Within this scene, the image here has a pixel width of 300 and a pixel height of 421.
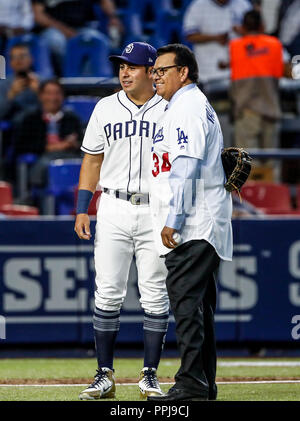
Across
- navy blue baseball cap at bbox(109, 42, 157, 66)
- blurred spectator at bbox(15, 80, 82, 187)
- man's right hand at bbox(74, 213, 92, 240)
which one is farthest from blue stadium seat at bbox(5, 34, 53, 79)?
man's right hand at bbox(74, 213, 92, 240)

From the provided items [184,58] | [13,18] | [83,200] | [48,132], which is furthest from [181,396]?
[13,18]

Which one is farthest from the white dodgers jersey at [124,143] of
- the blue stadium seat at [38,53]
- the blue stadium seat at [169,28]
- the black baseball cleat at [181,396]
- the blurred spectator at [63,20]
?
the blue stadium seat at [169,28]

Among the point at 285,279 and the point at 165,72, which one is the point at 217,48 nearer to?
the point at 285,279

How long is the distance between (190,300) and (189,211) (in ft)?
1.61

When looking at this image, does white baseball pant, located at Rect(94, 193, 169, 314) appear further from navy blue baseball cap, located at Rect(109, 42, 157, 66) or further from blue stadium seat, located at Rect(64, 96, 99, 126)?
blue stadium seat, located at Rect(64, 96, 99, 126)

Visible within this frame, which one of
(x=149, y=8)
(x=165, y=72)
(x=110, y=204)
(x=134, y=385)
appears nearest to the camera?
(x=165, y=72)

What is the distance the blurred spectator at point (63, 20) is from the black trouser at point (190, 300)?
7495 mm

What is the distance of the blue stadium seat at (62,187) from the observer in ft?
31.6

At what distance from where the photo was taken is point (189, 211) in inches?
207

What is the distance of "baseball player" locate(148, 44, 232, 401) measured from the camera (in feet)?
16.9

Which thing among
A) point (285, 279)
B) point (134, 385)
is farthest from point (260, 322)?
point (134, 385)

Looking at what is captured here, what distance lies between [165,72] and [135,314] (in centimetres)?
389

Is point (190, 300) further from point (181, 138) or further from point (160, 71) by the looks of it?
point (160, 71)

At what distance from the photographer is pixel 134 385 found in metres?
6.42
